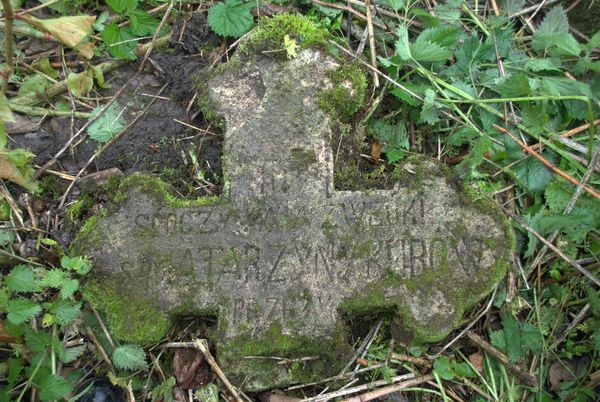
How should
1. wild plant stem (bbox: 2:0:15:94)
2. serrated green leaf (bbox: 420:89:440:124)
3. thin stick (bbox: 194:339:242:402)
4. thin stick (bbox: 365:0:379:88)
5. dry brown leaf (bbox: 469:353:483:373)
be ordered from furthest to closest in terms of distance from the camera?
thin stick (bbox: 365:0:379:88) < serrated green leaf (bbox: 420:89:440:124) < dry brown leaf (bbox: 469:353:483:373) < thin stick (bbox: 194:339:242:402) < wild plant stem (bbox: 2:0:15:94)

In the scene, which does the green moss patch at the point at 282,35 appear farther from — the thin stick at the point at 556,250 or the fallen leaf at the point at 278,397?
the fallen leaf at the point at 278,397

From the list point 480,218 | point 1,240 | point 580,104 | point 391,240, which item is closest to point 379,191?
point 391,240

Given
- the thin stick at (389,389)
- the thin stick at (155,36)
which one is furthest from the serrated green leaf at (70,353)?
the thin stick at (155,36)

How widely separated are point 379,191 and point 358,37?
102cm

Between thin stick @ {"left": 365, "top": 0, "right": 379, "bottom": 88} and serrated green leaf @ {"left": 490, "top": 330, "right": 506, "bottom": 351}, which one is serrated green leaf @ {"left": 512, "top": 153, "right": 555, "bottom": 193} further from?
thin stick @ {"left": 365, "top": 0, "right": 379, "bottom": 88}

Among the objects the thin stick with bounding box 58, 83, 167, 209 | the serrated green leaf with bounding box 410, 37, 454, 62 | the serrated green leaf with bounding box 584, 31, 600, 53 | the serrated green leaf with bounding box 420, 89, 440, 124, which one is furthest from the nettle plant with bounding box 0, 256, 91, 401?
the serrated green leaf with bounding box 584, 31, 600, 53

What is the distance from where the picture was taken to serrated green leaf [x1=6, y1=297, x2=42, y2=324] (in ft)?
7.55

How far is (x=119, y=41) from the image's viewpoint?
9.75 ft

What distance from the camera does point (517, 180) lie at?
2.75 meters

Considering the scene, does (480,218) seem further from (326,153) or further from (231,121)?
(231,121)

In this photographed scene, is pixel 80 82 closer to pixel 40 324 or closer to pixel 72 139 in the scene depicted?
pixel 72 139

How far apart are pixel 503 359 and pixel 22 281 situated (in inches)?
92.1

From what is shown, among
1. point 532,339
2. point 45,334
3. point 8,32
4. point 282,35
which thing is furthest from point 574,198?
point 8,32

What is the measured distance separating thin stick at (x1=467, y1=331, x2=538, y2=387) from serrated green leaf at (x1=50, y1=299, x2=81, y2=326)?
6.38ft
